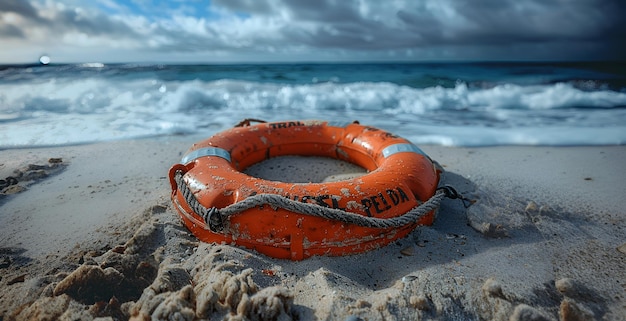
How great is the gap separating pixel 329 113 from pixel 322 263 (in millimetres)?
4818

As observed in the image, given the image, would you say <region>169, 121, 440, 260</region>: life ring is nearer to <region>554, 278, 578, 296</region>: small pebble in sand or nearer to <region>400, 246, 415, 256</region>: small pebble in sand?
<region>400, 246, 415, 256</region>: small pebble in sand

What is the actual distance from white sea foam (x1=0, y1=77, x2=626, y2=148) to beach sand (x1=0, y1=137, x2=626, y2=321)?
1469 mm

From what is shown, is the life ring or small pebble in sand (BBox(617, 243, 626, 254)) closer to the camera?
the life ring

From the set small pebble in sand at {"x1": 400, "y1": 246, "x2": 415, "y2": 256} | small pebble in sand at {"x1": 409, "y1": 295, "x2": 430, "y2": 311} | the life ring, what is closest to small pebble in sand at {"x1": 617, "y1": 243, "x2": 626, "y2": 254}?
the life ring

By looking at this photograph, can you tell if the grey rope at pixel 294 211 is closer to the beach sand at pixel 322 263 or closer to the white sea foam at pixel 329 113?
the beach sand at pixel 322 263

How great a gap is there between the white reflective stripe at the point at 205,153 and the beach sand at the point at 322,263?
1.06 feet

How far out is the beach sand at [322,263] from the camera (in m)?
1.37

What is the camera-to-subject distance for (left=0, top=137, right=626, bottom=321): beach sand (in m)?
1.37

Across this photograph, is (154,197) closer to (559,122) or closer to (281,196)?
(281,196)

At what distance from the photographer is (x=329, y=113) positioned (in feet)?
20.6

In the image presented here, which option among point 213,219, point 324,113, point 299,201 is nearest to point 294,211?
point 299,201

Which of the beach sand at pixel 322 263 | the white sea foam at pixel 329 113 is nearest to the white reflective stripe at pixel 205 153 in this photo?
the beach sand at pixel 322 263

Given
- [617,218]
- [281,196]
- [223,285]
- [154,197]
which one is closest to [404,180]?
[281,196]

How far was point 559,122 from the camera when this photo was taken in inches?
199
